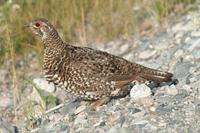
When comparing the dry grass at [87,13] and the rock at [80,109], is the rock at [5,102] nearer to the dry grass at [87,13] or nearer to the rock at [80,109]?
the dry grass at [87,13]

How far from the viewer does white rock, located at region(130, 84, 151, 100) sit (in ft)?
23.3

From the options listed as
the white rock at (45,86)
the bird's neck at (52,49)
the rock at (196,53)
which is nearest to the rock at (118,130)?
the bird's neck at (52,49)

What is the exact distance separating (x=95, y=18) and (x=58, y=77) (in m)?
3.74

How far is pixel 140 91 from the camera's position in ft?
23.5

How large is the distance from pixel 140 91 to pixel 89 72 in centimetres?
57

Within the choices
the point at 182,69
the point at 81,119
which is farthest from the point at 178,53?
the point at 81,119

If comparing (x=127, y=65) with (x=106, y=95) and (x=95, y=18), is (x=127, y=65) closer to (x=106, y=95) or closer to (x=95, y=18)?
(x=106, y=95)

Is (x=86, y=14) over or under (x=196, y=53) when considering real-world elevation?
over

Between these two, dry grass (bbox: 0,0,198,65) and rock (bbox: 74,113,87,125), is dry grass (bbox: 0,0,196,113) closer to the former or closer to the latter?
dry grass (bbox: 0,0,198,65)

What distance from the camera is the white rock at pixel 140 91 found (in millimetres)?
7090

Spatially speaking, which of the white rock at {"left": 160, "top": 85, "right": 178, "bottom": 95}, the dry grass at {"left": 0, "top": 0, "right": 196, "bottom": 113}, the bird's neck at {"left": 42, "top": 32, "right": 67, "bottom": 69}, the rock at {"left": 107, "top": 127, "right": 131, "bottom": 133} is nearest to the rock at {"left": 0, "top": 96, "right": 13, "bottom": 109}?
the dry grass at {"left": 0, "top": 0, "right": 196, "bottom": 113}

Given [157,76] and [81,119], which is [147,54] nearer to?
[157,76]

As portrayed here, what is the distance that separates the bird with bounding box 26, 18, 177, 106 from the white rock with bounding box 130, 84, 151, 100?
15 cm

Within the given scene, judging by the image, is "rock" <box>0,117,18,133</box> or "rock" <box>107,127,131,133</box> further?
"rock" <box>0,117,18,133</box>
